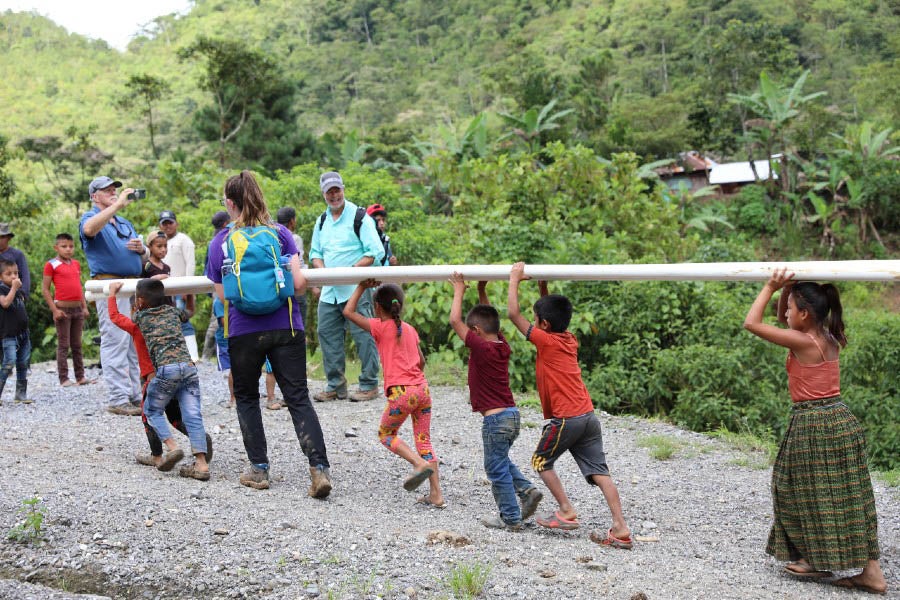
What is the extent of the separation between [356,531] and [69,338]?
6951 millimetres

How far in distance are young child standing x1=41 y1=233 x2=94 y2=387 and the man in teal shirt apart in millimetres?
3251

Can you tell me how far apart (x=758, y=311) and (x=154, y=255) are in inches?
212

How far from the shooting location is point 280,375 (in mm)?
5695

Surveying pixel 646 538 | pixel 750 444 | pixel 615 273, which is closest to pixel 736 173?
pixel 750 444

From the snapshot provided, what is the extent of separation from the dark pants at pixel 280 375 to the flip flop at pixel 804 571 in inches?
112

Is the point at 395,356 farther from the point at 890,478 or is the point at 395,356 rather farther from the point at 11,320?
the point at 11,320

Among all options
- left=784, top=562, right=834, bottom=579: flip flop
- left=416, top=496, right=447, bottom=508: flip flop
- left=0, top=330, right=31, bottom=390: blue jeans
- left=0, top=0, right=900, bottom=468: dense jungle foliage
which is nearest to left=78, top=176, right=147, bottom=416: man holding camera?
left=0, top=330, right=31, bottom=390: blue jeans

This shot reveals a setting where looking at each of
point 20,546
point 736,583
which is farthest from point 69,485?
point 736,583

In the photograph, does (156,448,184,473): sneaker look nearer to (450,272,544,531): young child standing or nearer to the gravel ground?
the gravel ground

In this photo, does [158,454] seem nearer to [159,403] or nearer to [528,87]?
[159,403]

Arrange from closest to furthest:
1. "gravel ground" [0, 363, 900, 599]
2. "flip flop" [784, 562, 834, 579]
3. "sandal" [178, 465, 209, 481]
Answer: "gravel ground" [0, 363, 900, 599] < "flip flop" [784, 562, 834, 579] < "sandal" [178, 465, 209, 481]

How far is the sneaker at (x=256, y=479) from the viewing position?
589cm

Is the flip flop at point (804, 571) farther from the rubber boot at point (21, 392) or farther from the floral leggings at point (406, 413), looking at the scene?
the rubber boot at point (21, 392)

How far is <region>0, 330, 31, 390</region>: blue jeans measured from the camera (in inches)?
360
